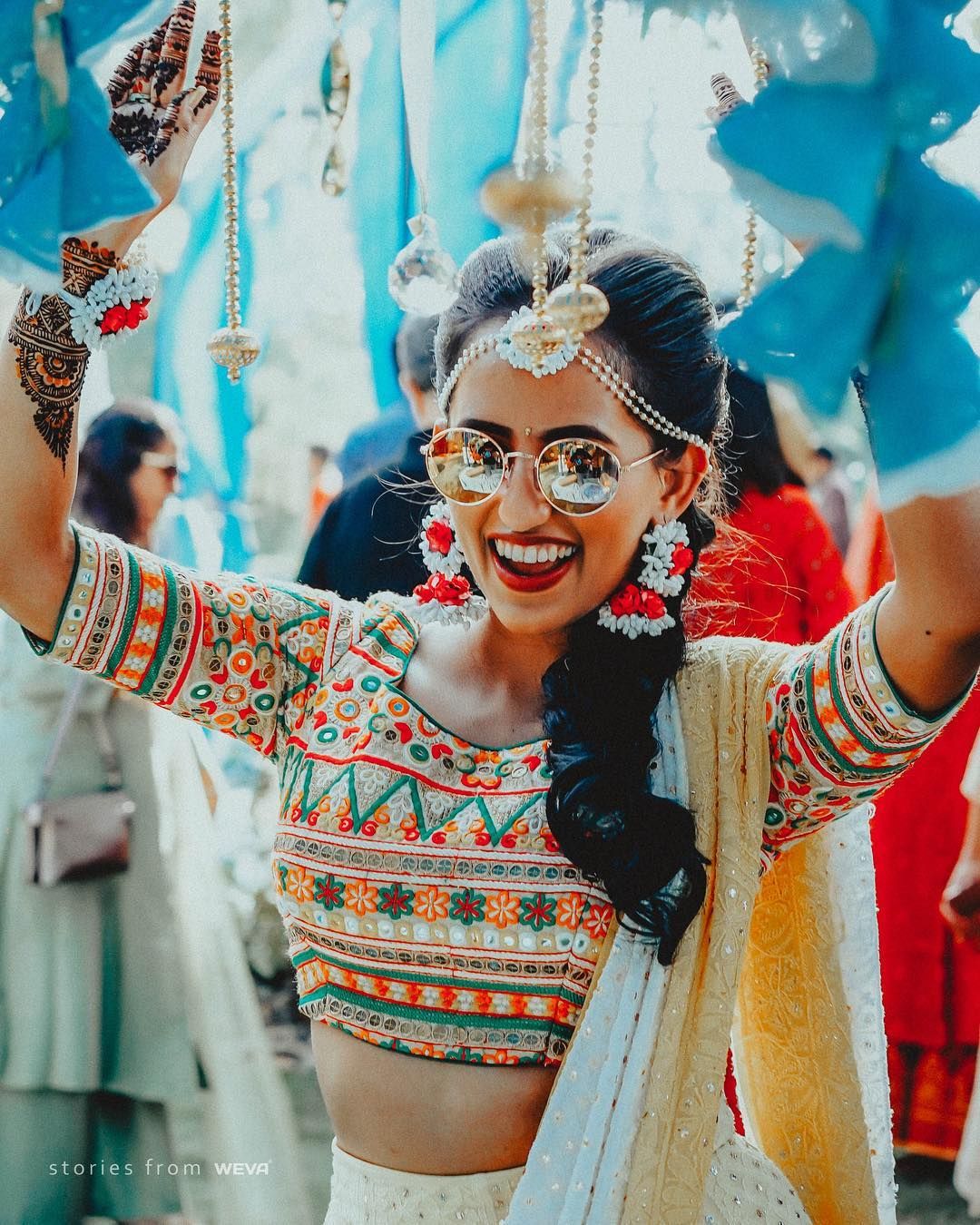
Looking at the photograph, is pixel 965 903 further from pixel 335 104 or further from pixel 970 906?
pixel 335 104

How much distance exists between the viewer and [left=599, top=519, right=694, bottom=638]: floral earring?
191 centimetres

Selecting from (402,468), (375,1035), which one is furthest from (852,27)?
(402,468)

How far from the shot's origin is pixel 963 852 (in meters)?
3.46

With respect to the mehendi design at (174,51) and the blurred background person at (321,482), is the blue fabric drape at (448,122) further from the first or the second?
the mehendi design at (174,51)

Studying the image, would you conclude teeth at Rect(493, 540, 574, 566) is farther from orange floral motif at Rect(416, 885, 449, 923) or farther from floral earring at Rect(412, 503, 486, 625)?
orange floral motif at Rect(416, 885, 449, 923)

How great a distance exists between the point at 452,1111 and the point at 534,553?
2.20 feet

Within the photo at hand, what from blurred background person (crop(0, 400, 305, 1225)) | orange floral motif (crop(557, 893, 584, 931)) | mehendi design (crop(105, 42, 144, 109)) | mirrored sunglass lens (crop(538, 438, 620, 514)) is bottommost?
blurred background person (crop(0, 400, 305, 1225))

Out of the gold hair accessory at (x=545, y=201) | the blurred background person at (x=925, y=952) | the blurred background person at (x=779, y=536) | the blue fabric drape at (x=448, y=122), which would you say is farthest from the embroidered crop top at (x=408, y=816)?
the blurred background person at (x=925, y=952)

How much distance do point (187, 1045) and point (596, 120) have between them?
3209 mm

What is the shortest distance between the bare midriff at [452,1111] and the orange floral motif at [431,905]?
0.17m

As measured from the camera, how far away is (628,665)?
1941 mm

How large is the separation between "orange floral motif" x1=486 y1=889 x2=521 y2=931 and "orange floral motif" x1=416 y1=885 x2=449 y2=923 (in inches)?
2.1

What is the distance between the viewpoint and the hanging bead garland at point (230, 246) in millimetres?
1598

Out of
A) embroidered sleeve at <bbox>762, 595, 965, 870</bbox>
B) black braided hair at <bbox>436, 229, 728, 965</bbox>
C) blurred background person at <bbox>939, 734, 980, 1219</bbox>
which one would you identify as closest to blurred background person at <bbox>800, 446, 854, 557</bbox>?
blurred background person at <bbox>939, 734, 980, 1219</bbox>
